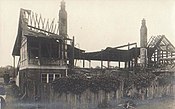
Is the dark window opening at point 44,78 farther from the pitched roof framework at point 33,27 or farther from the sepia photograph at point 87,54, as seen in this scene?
the pitched roof framework at point 33,27

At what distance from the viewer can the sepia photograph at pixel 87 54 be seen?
1.51m

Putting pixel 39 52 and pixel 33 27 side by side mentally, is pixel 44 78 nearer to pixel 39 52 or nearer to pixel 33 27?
pixel 39 52

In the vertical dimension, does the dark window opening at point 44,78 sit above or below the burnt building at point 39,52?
below

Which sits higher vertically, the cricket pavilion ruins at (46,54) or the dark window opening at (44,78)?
the cricket pavilion ruins at (46,54)

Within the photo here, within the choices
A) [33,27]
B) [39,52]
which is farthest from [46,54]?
[33,27]

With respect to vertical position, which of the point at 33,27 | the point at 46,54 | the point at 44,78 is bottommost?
the point at 44,78

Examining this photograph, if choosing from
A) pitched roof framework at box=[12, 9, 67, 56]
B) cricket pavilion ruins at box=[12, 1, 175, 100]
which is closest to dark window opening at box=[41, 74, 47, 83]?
cricket pavilion ruins at box=[12, 1, 175, 100]

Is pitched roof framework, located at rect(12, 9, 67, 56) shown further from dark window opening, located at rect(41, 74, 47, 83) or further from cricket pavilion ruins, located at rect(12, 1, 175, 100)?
dark window opening, located at rect(41, 74, 47, 83)

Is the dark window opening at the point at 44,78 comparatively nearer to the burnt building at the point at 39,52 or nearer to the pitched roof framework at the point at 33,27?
the burnt building at the point at 39,52

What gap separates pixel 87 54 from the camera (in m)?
1.55

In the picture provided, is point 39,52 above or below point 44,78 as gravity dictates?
above

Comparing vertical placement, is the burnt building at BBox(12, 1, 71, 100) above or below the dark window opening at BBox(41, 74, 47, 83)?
above

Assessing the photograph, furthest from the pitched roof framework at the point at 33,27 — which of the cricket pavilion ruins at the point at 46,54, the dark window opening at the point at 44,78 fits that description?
the dark window opening at the point at 44,78

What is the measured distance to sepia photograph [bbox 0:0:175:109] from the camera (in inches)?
59.6
